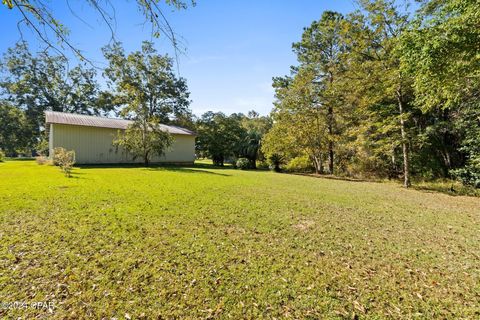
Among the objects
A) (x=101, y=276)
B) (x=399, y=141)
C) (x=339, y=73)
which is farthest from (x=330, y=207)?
(x=339, y=73)

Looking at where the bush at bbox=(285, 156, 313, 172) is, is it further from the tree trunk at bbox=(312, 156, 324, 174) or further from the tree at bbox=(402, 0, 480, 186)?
the tree at bbox=(402, 0, 480, 186)

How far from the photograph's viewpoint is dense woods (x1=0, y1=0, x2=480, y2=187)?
7.67 meters

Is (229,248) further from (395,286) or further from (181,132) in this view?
(181,132)

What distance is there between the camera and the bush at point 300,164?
2036 centimetres

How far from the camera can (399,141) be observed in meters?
11.8

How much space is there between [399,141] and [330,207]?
8.19 meters

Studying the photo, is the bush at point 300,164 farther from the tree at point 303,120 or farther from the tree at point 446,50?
the tree at point 446,50

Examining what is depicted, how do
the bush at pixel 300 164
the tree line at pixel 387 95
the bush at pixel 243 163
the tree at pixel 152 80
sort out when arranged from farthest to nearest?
the tree at pixel 152 80 < the bush at pixel 243 163 < the bush at pixel 300 164 < the tree line at pixel 387 95

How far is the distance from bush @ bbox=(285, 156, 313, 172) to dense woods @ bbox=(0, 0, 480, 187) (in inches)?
4.4

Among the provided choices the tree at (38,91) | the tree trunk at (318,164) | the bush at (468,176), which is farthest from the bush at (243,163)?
the tree at (38,91)

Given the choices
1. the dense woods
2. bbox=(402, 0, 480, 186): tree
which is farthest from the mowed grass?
bbox=(402, 0, 480, 186): tree

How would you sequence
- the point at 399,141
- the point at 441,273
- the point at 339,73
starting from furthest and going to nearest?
the point at 339,73, the point at 399,141, the point at 441,273

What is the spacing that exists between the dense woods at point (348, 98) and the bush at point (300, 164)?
112 millimetres

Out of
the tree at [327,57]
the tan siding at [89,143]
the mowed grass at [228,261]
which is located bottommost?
the mowed grass at [228,261]
